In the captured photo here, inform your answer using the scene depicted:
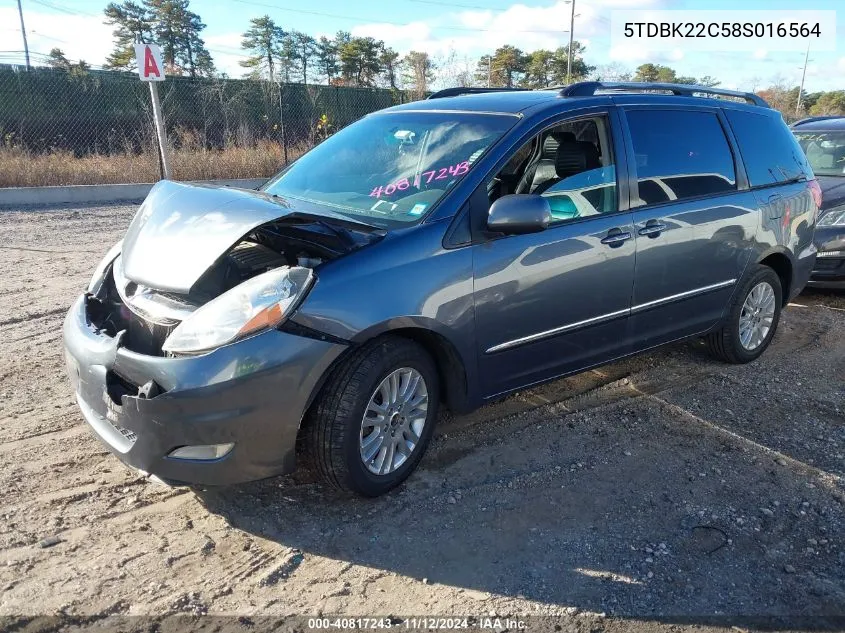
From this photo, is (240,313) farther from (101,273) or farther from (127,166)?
(127,166)

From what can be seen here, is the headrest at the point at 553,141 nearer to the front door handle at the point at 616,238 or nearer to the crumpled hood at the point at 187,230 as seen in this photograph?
the front door handle at the point at 616,238

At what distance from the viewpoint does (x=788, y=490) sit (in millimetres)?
3449

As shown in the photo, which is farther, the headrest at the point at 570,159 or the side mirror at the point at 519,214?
the headrest at the point at 570,159

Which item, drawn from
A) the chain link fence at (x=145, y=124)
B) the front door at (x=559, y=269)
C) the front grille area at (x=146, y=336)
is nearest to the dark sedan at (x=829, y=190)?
the front door at (x=559, y=269)

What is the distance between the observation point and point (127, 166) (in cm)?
1432

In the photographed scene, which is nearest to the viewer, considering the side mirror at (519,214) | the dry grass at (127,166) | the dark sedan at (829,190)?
the side mirror at (519,214)

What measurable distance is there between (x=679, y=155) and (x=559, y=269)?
1426 mm

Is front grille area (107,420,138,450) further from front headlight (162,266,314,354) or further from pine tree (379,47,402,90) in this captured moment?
pine tree (379,47,402,90)

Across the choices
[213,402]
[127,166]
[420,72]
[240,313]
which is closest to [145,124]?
[127,166]

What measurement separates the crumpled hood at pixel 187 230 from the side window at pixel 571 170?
131 centimetres

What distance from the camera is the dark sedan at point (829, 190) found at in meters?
6.80

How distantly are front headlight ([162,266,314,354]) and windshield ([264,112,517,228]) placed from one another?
2.36 ft

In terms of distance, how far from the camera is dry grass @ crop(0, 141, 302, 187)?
42.7ft

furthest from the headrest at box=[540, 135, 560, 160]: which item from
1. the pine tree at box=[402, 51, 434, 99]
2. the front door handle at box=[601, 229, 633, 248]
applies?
the pine tree at box=[402, 51, 434, 99]
